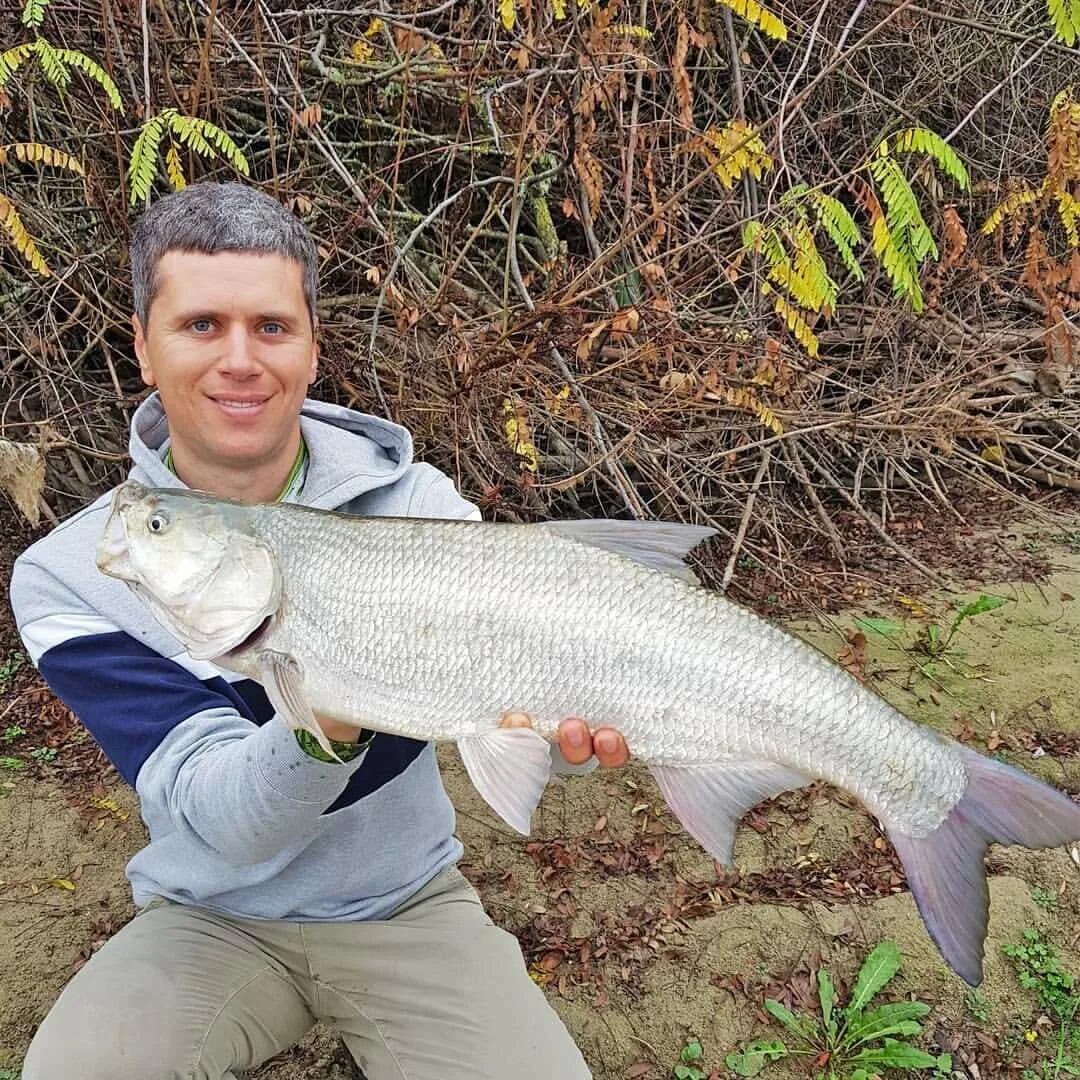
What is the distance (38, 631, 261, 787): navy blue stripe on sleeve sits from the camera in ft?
6.41

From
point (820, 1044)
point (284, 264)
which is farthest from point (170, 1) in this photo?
point (820, 1044)

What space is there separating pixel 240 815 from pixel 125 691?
0.44 meters

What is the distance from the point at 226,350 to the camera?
2.11m

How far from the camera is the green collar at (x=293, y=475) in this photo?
2367 mm

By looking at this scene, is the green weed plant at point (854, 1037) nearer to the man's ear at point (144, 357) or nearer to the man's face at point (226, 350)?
the man's face at point (226, 350)

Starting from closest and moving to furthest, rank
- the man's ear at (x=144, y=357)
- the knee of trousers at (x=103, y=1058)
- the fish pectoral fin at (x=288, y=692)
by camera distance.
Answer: the fish pectoral fin at (x=288, y=692), the knee of trousers at (x=103, y=1058), the man's ear at (x=144, y=357)

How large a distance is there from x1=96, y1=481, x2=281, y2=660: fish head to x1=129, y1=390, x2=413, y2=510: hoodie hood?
0.43 m

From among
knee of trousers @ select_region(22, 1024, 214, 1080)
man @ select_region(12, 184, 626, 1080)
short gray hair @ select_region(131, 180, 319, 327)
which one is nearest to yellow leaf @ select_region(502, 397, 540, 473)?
man @ select_region(12, 184, 626, 1080)

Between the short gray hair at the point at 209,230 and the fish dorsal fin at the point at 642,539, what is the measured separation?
1030mm

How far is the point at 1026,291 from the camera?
19.8 ft

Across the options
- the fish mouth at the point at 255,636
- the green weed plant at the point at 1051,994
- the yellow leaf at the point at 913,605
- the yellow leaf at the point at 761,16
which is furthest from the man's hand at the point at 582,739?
the yellow leaf at the point at 913,605

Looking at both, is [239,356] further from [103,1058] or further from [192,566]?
[103,1058]

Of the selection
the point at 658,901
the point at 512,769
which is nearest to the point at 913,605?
the point at 658,901

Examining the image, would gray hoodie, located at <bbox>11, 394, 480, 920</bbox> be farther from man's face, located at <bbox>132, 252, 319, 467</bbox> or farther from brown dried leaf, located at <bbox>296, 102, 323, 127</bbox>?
brown dried leaf, located at <bbox>296, 102, 323, 127</bbox>
